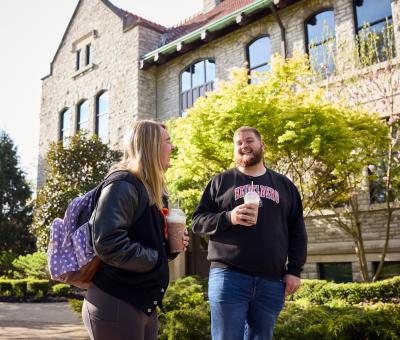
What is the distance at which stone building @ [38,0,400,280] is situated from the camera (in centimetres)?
1209

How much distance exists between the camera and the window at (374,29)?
1141 centimetres

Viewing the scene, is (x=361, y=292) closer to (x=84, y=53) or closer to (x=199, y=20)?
(x=199, y=20)

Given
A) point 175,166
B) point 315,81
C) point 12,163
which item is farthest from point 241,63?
point 12,163

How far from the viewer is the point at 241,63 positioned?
15.2 metres

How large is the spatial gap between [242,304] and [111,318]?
1240 millimetres

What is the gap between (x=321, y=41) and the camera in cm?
1280

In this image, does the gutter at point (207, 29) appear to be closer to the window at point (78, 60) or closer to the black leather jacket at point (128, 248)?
the window at point (78, 60)

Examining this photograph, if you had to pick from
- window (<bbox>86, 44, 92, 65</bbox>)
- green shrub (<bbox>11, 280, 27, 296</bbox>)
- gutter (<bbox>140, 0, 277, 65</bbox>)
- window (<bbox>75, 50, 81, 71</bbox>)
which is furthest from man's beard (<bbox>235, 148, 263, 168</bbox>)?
window (<bbox>75, 50, 81, 71</bbox>)

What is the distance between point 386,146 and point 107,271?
31.3 feet

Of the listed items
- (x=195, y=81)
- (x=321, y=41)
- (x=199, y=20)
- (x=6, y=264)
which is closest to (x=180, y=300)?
(x=321, y=41)

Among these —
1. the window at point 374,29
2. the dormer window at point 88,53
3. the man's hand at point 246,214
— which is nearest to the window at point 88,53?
the dormer window at point 88,53

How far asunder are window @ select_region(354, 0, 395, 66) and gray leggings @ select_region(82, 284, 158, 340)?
34.8 feet

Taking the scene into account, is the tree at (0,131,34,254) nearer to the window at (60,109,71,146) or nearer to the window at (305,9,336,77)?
the window at (60,109,71,146)

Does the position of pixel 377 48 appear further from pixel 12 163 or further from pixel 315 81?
pixel 12 163
